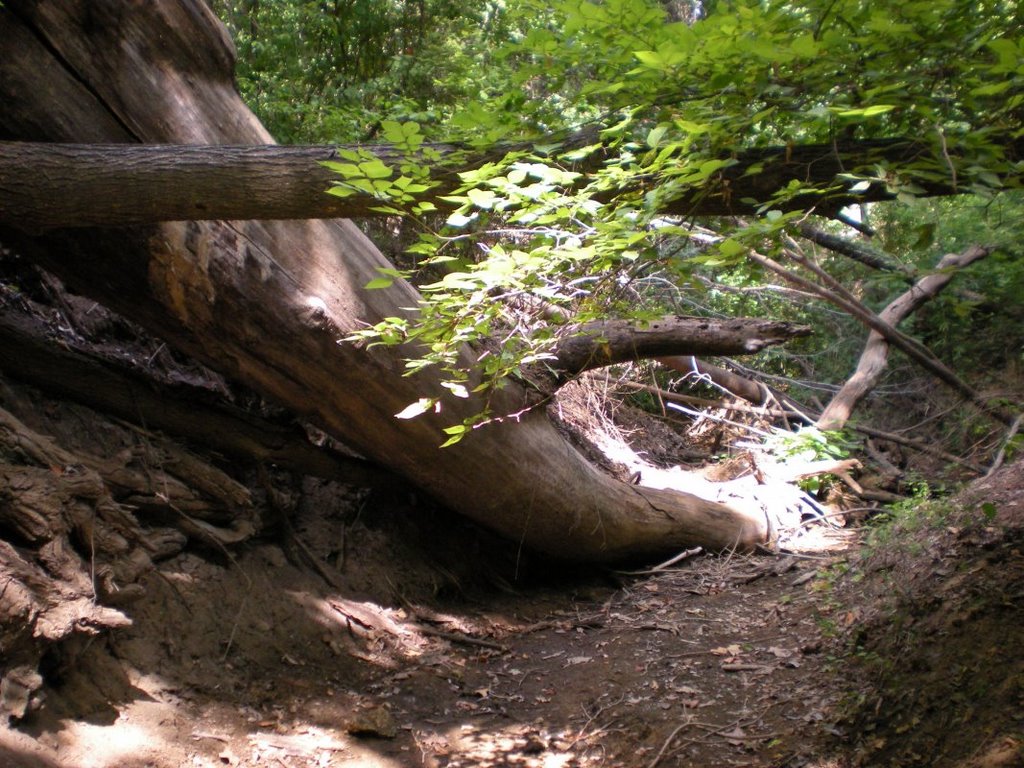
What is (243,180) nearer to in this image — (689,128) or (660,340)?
(689,128)

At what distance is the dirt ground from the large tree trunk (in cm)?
97

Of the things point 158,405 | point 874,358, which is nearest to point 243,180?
point 158,405

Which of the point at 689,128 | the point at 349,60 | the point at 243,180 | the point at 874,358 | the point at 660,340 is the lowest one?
the point at 874,358

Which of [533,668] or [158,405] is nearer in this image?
[158,405]

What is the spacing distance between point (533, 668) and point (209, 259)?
2964mm

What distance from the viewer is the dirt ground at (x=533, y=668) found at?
3.40 meters

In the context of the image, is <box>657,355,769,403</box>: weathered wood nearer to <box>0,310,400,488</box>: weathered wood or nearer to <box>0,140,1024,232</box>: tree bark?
<box>0,310,400,488</box>: weathered wood

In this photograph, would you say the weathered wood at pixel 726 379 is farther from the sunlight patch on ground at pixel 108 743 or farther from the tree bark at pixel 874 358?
the sunlight patch on ground at pixel 108 743

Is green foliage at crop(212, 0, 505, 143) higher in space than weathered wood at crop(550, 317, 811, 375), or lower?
higher

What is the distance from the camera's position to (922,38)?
2.70 metres

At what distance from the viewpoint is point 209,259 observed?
4.14 metres

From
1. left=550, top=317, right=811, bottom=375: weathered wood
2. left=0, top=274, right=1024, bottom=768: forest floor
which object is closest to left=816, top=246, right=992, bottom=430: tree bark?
left=0, top=274, right=1024, bottom=768: forest floor

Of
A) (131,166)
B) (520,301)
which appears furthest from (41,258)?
(520,301)

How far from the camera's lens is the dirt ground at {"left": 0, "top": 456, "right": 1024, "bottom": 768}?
134 inches
